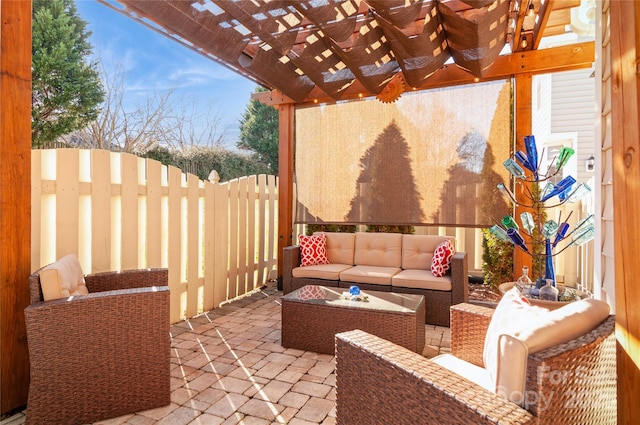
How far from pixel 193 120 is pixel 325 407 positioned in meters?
12.9

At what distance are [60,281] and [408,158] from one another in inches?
159

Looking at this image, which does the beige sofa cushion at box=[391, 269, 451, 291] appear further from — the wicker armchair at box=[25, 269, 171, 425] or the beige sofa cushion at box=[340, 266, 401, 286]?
the wicker armchair at box=[25, 269, 171, 425]

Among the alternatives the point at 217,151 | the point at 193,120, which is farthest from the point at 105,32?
the point at 217,151

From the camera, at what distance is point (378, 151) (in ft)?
16.4

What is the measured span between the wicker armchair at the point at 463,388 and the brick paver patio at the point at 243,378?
75 centimetres

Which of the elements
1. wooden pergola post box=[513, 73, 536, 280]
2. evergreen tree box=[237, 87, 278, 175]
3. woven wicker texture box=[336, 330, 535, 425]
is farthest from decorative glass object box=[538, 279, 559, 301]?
evergreen tree box=[237, 87, 278, 175]

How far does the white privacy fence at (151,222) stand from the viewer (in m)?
2.70

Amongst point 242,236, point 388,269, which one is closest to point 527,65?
point 388,269

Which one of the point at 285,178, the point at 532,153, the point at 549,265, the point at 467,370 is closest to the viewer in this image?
the point at 467,370

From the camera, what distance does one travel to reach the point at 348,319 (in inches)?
115

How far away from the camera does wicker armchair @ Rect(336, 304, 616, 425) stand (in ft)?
3.30

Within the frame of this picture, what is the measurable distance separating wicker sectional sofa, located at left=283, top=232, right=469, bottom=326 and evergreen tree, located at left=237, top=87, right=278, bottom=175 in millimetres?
9857

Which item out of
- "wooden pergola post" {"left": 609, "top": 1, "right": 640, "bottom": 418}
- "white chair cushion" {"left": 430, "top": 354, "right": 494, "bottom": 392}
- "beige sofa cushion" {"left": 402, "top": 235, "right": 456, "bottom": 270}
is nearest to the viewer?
"wooden pergola post" {"left": 609, "top": 1, "right": 640, "bottom": 418}

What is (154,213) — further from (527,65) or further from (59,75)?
(59,75)
